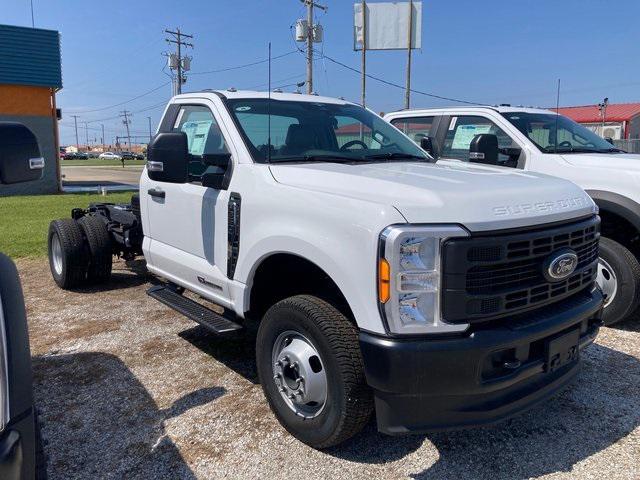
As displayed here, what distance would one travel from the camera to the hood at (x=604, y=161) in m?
4.96

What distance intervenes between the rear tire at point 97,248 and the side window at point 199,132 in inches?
92.6

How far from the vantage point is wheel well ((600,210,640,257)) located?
16.5 feet

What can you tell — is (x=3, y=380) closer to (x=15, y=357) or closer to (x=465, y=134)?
(x=15, y=357)

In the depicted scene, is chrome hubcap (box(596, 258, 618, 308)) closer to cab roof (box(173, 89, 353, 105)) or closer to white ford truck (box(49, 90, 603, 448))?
white ford truck (box(49, 90, 603, 448))

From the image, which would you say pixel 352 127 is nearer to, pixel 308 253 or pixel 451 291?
pixel 308 253

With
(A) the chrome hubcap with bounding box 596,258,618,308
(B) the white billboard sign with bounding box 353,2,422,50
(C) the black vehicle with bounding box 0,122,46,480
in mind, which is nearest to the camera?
(C) the black vehicle with bounding box 0,122,46,480

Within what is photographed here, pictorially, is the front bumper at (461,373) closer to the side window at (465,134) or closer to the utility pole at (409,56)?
the side window at (465,134)

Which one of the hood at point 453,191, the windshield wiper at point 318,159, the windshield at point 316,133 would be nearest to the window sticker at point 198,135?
the windshield at point 316,133

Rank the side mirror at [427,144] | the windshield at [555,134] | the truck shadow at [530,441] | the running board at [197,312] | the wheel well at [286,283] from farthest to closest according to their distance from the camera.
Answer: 1. the windshield at [555,134]
2. the side mirror at [427,144]
3. the running board at [197,312]
4. the wheel well at [286,283]
5. the truck shadow at [530,441]

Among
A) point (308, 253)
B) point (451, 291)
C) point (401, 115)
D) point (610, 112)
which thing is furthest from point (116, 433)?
point (610, 112)

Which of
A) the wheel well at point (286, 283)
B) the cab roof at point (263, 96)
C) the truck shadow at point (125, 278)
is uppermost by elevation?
the cab roof at point (263, 96)

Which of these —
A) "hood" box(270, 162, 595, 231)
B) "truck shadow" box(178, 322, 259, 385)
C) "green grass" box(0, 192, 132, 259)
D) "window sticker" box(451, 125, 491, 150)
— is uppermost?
"window sticker" box(451, 125, 491, 150)

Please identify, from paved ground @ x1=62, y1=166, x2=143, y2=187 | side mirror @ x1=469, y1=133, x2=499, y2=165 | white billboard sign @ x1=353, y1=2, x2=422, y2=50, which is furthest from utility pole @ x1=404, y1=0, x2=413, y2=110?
side mirror @ x1=469, y1=133, x2=499, y2=165

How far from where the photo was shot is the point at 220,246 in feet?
12.2
